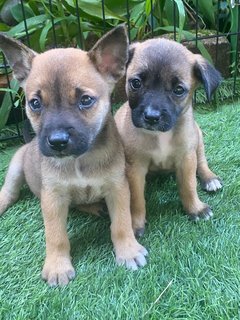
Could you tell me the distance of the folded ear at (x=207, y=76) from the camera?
7.96 feet

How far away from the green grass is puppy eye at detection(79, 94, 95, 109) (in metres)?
0.77

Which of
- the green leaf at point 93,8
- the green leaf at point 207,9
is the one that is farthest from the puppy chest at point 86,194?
the green leaf at point 207,9

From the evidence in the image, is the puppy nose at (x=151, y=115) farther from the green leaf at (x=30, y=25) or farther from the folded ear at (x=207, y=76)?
the green leaf at (x=30, y=25)

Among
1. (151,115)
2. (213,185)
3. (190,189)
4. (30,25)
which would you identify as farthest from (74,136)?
(30,25)

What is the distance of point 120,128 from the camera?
2709 mm

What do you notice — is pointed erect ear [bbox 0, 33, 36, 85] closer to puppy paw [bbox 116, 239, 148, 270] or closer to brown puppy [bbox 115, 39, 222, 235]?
brown puppy [bbox 115, 39, 222, 235]

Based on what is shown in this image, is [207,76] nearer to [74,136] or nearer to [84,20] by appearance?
[74,136]

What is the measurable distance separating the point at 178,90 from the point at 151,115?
236 mm

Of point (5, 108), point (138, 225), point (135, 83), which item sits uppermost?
point (135, 83)

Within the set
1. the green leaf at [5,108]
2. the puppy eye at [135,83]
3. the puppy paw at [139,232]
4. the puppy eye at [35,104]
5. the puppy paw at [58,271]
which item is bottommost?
the green leaf at [5,108]

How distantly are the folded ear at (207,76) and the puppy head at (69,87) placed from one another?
436 mm

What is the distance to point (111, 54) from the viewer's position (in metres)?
2.20

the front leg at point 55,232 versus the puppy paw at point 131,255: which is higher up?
the front leg at point 55,232

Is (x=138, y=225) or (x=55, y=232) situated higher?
(x=55, y=232)
